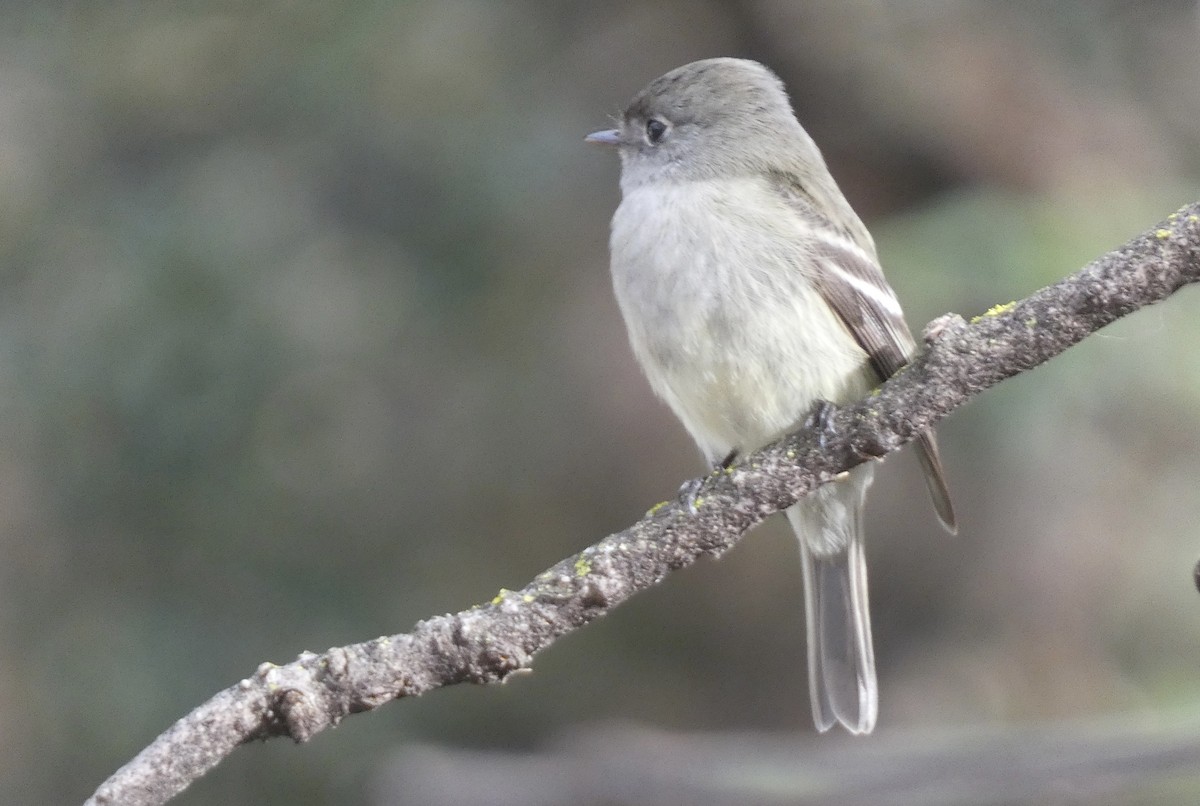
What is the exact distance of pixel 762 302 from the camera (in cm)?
359

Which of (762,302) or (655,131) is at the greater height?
(655,131)

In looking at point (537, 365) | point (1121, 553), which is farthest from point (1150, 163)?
point (537, 365)

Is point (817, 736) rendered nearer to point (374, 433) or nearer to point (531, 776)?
point (531, 776)

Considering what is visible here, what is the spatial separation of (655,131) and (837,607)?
1.60m

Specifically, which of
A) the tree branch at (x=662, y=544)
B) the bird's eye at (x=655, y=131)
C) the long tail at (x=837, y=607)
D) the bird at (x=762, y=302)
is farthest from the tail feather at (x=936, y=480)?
the bird's eye at (x=655, y=131)

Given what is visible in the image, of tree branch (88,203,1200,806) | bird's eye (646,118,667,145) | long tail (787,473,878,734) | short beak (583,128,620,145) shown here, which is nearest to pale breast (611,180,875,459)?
long tail (787,473,878,734)

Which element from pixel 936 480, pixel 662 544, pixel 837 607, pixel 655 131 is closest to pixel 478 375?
pixel 655 131

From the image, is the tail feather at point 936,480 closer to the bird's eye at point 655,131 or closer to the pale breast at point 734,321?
the pale breast at point 734,321

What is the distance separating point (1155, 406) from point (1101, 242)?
24.1 inches

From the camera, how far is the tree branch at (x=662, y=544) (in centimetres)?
210

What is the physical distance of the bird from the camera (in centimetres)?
357

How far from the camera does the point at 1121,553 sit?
5113mm

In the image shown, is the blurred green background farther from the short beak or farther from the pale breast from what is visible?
the pale breast

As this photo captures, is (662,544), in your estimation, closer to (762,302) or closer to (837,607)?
(762,302)
